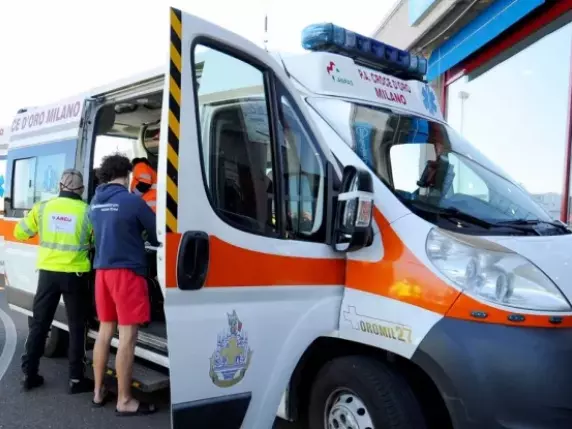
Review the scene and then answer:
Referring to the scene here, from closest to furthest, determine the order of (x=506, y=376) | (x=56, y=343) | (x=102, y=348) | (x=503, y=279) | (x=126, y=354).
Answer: (x=506, y=376), (x=503, y=279), (x=126, y=354), (x=102, y=348), (x=56, y=343)

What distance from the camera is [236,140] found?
274cm

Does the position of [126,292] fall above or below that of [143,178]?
below

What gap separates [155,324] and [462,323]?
105 inches

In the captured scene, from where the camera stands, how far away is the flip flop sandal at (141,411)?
149 inches

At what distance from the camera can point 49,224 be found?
4160 millimetres

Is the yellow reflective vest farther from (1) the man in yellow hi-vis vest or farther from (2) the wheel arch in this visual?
(2) the wheel arch

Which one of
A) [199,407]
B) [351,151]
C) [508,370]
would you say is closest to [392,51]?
[351,151]

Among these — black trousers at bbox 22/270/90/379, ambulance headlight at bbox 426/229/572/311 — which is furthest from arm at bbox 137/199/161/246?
ambulance headlight at bbox 426/229/572/311

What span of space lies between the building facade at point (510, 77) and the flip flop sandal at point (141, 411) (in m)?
5.09

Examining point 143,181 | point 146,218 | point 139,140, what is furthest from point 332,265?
point 139,140

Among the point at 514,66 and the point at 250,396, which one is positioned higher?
the point at 514,66

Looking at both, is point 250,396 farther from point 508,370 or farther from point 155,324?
point 155,324

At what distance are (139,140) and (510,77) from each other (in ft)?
17.9

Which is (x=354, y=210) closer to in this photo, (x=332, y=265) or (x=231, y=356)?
(x=332, y=265)
